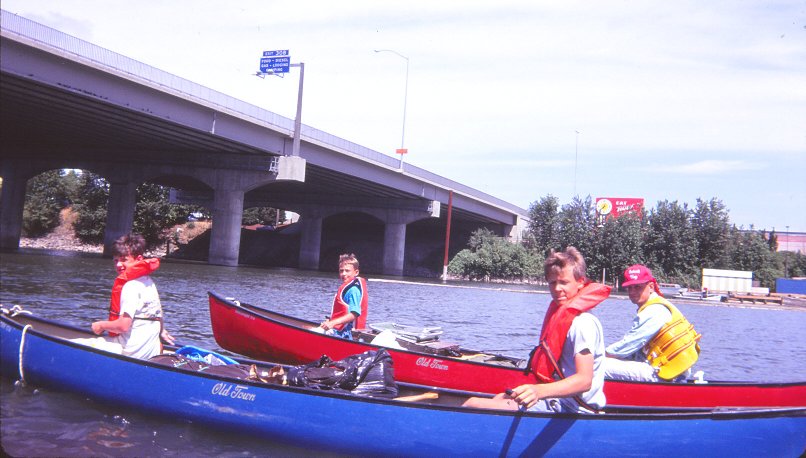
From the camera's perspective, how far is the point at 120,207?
151 ft

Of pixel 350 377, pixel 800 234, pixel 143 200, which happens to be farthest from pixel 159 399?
pixel 800 234

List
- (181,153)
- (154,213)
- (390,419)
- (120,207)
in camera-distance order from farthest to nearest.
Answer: (154,213) → (120,207) → (181,153) → (390,419)

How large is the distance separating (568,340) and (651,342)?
3.63m

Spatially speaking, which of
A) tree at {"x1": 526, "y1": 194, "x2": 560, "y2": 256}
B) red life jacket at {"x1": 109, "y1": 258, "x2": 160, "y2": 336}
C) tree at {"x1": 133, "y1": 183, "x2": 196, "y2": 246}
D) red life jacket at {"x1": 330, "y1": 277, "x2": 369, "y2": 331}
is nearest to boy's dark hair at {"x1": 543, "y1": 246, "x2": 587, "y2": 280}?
red life jacket at {"x1": 109, "y1": 258, "x2": 160, "y2": 336}

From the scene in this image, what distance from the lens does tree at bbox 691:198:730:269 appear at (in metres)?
63.1

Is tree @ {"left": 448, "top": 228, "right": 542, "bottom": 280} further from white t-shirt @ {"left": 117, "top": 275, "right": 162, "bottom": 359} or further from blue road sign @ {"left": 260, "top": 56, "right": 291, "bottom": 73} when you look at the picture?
white t-shirt @ {"left": 117, "top": 275, "right": 162, "bottom": 359}

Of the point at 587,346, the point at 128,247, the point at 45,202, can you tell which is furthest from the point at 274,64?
the point at 587,346

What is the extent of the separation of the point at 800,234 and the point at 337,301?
467 feet

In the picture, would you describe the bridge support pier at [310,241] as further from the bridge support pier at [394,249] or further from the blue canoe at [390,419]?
the blue canoe at [390,419]

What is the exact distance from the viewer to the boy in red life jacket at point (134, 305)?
737 centimetres

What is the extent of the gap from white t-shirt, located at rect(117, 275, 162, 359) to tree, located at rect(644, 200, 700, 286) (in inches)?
2302

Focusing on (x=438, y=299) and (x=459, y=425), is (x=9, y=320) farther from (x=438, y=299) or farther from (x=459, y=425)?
(x=438, y=299)

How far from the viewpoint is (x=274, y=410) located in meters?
7.22

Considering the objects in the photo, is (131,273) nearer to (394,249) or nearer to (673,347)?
(673,347)
